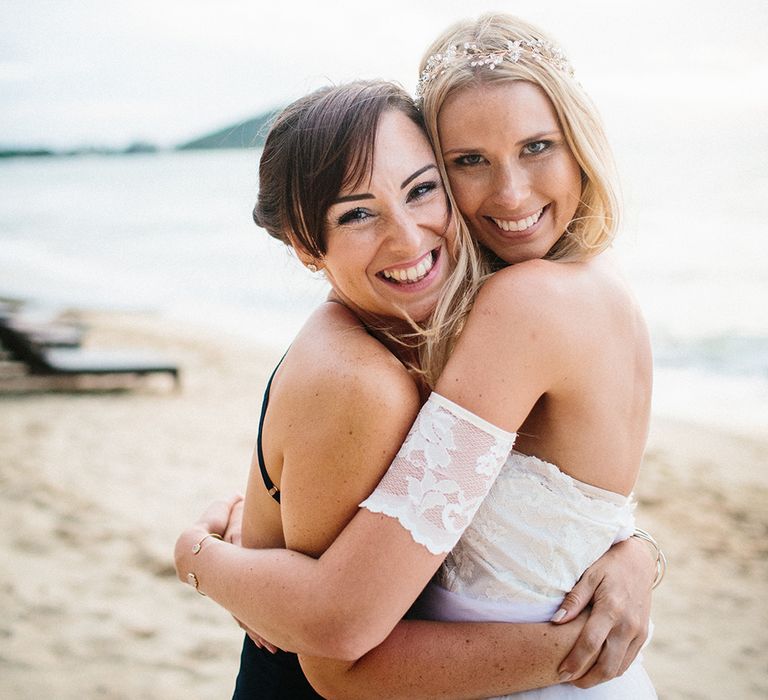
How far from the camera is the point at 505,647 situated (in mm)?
1775

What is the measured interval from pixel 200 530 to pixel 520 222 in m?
1.30

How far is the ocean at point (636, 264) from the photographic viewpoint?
1101cm

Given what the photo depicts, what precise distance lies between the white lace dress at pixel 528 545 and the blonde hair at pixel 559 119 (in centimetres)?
45

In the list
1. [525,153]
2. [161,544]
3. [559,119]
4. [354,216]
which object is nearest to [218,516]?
[354,216]

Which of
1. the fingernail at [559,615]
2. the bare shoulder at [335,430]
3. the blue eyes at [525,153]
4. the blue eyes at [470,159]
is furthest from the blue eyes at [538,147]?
the fingernail at [559,615]

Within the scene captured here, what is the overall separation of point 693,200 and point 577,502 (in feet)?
89.1

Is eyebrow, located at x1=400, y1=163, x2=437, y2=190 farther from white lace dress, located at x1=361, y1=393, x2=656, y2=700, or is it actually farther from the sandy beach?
the sandy beach

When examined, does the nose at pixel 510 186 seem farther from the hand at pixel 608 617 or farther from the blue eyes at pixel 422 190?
the hand at pixel 608 617

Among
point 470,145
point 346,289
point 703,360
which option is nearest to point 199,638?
point 346,289

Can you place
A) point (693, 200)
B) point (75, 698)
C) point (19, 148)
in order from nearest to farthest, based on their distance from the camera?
point (75, 698)
point (693, 200)
point (19, 148)

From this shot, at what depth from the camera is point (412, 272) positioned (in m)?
2.13

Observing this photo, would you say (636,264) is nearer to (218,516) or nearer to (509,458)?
(218,516)

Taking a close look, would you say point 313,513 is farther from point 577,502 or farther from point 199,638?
point 199,638

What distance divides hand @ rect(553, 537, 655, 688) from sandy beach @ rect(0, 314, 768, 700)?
2793 mm
